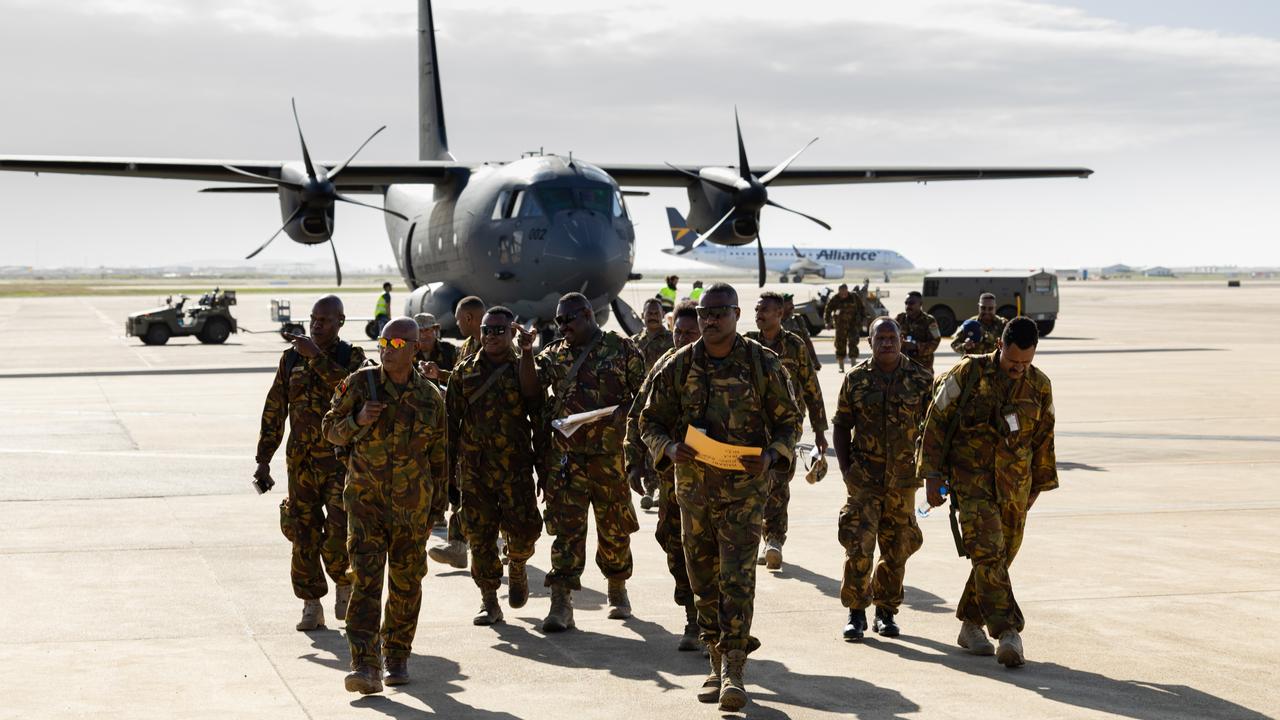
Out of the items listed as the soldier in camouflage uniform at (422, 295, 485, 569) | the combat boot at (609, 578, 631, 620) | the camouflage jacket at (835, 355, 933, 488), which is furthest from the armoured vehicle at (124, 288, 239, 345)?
the camouflage jacket at (835, 355, 933, 488)

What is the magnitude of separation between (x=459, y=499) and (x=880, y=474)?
248 centimetres

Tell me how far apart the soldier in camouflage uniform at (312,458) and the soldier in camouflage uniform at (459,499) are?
597 mm

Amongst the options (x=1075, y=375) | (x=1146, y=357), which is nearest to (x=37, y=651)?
(x=1075, y=375)

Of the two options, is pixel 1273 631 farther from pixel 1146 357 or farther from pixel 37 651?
pixel 1146 357

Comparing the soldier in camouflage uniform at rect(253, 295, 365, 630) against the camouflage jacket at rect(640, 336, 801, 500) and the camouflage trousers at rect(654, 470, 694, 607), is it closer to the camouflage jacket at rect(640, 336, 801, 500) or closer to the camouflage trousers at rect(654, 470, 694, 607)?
the camouflage trousers at rect(654, 470, 694, 607)

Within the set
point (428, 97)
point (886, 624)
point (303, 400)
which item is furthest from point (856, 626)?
point (428, 97)

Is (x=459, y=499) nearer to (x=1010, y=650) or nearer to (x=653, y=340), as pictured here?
(x=1010, y=650)

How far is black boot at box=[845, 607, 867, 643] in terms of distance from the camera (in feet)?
24.9

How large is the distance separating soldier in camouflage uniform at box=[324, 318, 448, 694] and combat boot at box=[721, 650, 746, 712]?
163cm

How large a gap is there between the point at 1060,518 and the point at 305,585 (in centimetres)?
628

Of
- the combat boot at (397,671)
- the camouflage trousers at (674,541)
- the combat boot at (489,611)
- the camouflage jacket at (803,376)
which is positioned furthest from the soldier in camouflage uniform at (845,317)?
the combat boot at (397,671)

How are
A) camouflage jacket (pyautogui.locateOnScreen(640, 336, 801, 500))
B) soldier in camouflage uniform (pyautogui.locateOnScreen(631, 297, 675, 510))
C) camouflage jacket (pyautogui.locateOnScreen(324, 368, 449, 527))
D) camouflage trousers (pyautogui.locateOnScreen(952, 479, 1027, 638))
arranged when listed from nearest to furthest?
camouflage jacket (pyautogui.locateOnScreen(640, 336, 801, 500)) < camouflage jacket (pyautogui.locateOnScreen(324, 368, 449, 527)) < camouflage trousers (pyautogui.locateOnScreen(952, 479, 1027, 638)) < soldier in camouflage uniform (pyautogui.locateOnScreen(631, 297, 675, 510))

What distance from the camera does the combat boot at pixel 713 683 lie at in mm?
6504

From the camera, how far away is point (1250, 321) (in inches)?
1861
